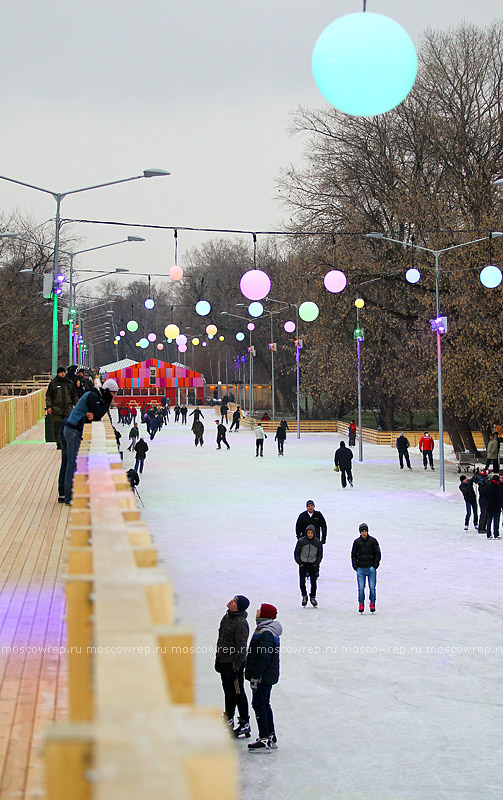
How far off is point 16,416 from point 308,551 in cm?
1946

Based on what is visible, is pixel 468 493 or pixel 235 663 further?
pixel 468 493

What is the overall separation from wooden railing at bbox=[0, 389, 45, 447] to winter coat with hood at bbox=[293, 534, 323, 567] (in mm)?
13759

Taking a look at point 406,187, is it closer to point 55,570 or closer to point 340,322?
point 340,322

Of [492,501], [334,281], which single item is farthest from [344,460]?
[492,501]

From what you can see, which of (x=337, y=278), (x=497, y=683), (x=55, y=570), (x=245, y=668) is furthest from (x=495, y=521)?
(x=55, y=570)

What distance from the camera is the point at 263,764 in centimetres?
877

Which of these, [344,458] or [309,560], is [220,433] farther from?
[309,560]

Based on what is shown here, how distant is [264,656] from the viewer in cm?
937

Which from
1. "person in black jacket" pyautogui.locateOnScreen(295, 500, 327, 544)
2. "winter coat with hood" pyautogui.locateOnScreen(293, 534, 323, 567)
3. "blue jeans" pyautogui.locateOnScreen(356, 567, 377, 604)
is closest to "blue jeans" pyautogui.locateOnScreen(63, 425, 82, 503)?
"winter coat with hood" pyautogui.locateOnScreen(293, 534, 323, 567)

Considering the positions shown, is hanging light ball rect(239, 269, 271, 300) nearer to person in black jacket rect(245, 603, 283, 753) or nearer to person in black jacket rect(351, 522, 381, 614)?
person in black jacket rect(351, 522, 381, 614)

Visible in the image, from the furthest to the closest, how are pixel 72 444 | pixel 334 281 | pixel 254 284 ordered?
pixel 334 281
pixel 254 284
pixel 72 444

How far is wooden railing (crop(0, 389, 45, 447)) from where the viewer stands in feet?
88.5

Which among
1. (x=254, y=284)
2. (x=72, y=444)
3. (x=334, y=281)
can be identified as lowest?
(x=72, y=444)

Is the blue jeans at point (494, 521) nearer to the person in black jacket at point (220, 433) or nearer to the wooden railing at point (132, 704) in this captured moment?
the wooden railing at point (132, 704)
